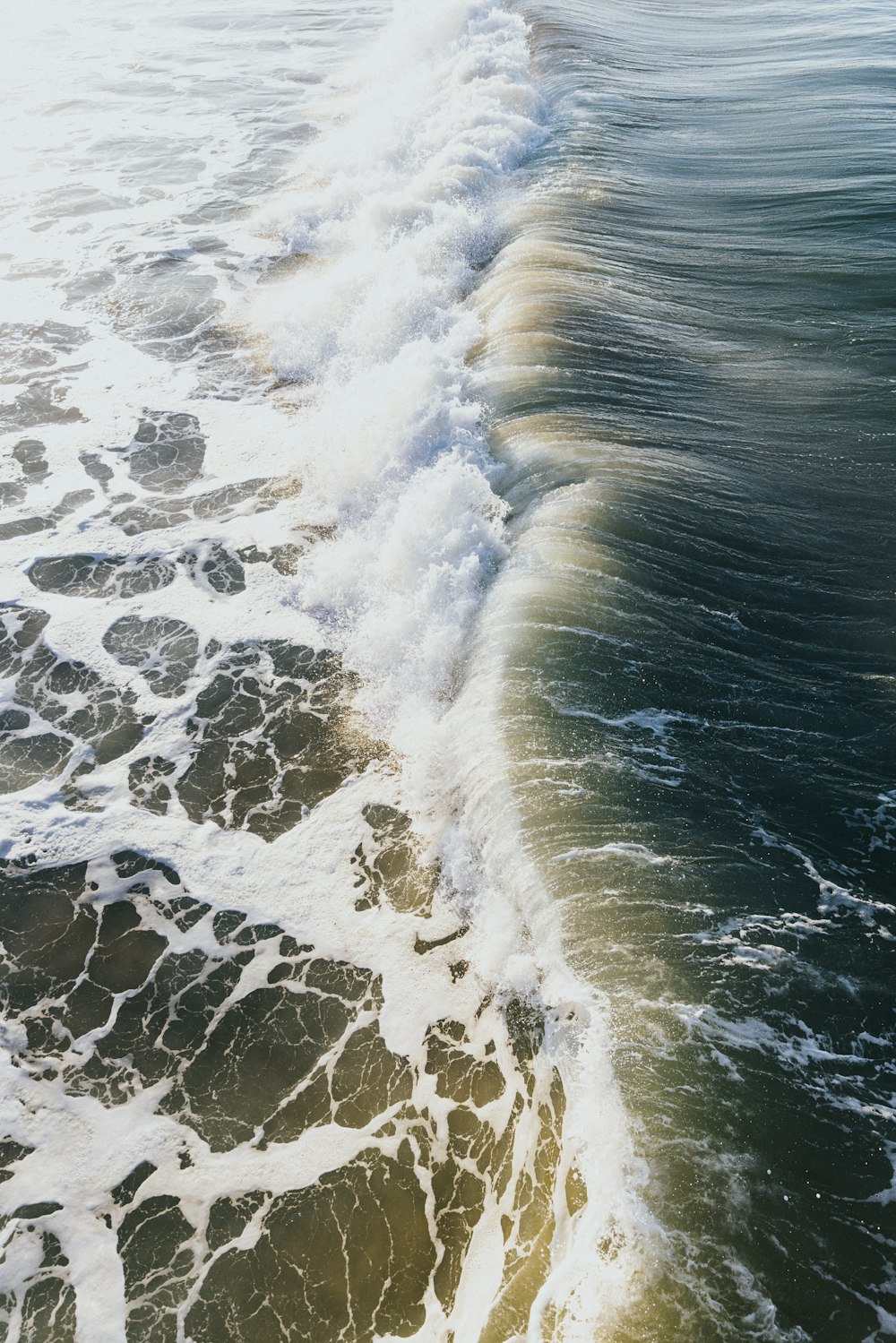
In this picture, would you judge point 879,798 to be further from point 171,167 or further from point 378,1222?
point 171,167

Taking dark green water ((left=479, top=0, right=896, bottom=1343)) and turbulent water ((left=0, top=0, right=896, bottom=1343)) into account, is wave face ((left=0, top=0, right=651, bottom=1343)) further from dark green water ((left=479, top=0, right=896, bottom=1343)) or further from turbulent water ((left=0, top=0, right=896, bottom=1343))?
dark green water ((left=479, top=0, right=896, bottom=1343))

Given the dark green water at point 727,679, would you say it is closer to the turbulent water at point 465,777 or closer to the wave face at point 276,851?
the turbulent water at point 465,777

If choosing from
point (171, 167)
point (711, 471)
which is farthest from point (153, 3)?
point (711, 471)

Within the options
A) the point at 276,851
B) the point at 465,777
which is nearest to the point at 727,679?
the point at 465,777

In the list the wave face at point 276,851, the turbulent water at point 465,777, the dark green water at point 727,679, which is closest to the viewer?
the dark green water at point 727,679

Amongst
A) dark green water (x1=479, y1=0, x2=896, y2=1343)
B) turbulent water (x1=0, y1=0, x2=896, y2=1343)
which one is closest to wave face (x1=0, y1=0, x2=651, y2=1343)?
turbulent water (x1=0, y1=0, x2=896, y2=1343)

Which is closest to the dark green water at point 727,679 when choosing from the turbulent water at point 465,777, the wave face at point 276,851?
Answer: the turbulent water at point 465,777
